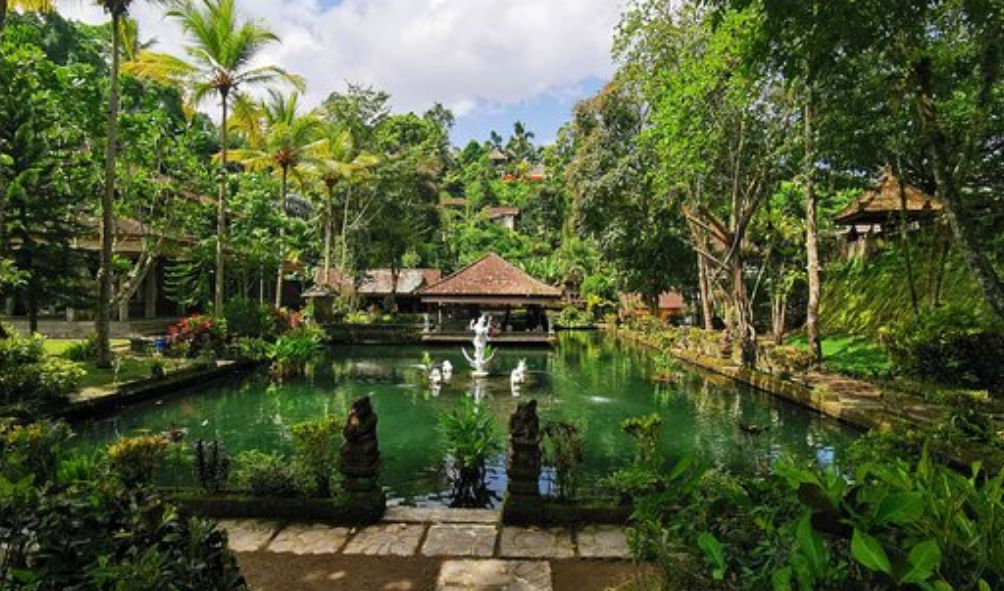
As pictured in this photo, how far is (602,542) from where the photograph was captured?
591cm

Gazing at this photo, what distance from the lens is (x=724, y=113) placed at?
58.2 ft

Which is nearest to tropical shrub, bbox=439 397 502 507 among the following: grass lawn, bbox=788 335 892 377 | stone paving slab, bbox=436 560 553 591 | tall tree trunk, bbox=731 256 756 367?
stone paving slab, bbox=436 560 553 591

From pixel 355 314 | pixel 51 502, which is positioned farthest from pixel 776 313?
pixel 51 502

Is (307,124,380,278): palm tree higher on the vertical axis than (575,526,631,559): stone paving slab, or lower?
higher

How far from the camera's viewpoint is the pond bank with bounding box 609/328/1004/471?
28.5ft

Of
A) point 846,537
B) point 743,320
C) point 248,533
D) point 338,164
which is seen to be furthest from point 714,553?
point 338,164

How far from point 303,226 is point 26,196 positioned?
524 inches

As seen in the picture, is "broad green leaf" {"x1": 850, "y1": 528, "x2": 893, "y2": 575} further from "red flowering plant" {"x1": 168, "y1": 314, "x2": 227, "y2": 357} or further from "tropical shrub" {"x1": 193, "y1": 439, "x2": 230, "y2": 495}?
"red flowering plant" {"x1": 168, "y1": 314, "x2": 227, "y2": 357}

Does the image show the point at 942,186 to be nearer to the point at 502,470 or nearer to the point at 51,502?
the point at 502,470

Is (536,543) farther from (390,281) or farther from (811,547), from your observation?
(390,281)

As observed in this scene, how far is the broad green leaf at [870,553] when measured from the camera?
2.21 m

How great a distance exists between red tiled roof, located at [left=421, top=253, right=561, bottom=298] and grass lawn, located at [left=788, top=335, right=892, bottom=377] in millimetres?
12962

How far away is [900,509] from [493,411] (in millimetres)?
12145

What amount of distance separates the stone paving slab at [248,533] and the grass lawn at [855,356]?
51.8 feet
